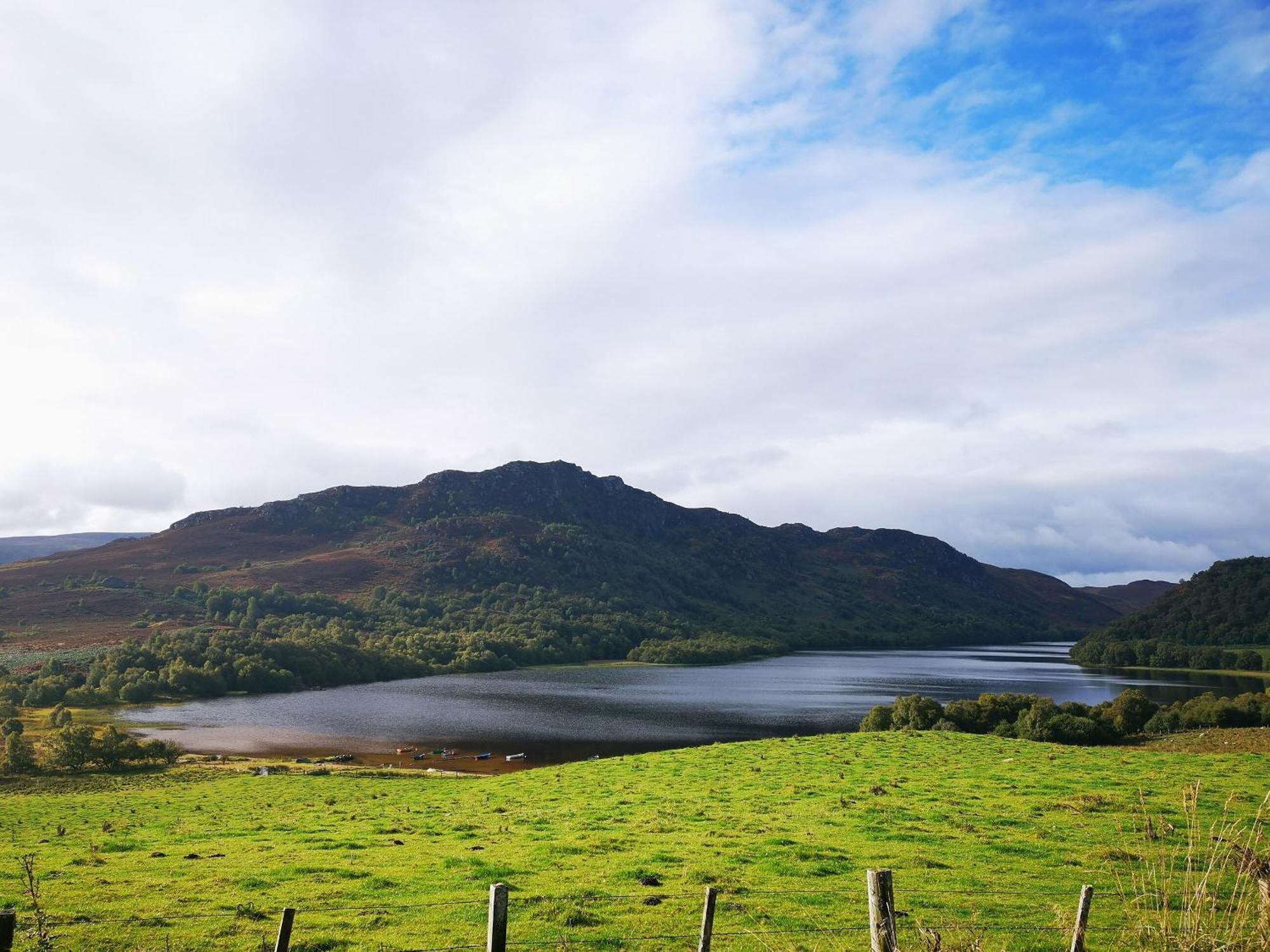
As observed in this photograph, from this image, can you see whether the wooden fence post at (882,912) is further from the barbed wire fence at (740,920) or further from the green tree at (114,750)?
the green tree at (114,750)

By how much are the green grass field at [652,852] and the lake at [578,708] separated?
35975mm

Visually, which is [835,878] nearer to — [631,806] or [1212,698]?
[631,806]

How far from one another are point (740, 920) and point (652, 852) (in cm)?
530

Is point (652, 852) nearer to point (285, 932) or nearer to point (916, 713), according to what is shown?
point (285, 932)

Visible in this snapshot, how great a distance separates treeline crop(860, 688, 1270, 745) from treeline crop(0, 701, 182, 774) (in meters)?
54.4

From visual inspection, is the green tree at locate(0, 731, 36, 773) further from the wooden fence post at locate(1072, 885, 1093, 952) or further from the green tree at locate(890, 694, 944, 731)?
the wooden fence post at locate(1072, 885, 1093, 952)

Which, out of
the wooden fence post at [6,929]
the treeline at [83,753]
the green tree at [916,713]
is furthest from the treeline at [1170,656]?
the wooden fence post at [6,929]

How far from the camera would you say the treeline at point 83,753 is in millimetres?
54344

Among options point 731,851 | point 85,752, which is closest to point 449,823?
point 731,851

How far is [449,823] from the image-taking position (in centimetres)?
2427

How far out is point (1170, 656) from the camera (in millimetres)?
177875

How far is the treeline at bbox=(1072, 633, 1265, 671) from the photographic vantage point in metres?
160

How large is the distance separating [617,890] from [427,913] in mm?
3613

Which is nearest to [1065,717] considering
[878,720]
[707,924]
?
[878,720]
